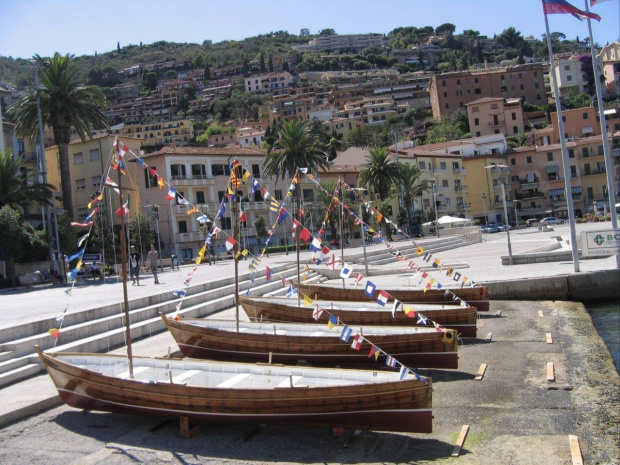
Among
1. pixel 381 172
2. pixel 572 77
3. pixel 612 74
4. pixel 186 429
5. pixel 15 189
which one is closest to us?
pixel 186 429

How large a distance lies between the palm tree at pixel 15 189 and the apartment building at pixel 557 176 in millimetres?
70598

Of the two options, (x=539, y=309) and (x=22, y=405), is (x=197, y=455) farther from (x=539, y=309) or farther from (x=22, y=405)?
(x=539, y=309)

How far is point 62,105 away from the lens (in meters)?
41.2

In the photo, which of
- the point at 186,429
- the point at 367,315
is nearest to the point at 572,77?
the point at 367,315

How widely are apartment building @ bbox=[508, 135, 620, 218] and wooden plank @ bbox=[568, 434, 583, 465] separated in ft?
276

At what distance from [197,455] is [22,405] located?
3.73m

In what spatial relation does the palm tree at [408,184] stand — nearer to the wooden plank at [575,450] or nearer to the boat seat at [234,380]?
the boat seat at [234,380]

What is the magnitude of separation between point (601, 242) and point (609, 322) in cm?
714

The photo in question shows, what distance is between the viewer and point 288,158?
55000 millimetres

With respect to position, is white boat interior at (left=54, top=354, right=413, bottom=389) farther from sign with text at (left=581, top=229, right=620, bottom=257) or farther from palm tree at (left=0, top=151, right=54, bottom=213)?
palm tree at (left=0, top=151, right=54, bottom=213)

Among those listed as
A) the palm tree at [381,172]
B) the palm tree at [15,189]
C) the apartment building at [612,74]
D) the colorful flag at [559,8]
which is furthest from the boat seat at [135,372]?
the apartment building at [612,74]

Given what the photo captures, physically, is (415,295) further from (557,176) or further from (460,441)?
(557,176)

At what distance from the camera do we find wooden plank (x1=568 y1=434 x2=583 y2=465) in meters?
10.2

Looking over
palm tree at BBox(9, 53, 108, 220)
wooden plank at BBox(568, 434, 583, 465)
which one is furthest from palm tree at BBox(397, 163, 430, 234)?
wooden plank at BBox(568, 434, 583, 465)
